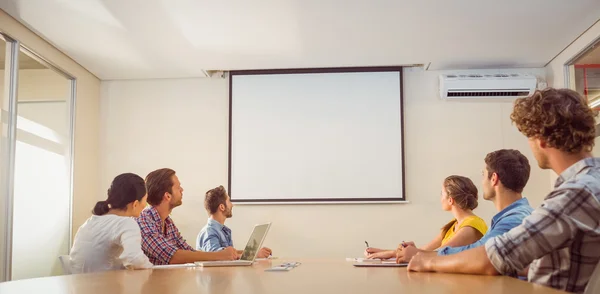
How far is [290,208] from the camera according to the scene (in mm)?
5812

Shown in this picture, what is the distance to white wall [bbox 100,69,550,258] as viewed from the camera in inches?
226

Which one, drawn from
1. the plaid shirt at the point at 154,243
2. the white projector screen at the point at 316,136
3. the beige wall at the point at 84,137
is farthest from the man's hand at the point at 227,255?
the beige wall at the point at 84,137

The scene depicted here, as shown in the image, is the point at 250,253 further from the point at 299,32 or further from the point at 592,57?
the point at 592,57

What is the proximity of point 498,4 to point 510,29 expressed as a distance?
0.63 m

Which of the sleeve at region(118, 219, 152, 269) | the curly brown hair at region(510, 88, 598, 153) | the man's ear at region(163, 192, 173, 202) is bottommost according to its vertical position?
the sleeve at region(118, 219, 152, 269)

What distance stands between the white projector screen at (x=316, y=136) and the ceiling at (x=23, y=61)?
1762 mm

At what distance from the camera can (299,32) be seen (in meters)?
4.73

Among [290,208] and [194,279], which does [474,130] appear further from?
[194,279]

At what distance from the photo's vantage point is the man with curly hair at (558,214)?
145 cm

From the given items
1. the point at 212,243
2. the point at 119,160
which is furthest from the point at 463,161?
the point at 119,160

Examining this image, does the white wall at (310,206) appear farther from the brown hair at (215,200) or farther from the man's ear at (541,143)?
the man's ear at (541,143)

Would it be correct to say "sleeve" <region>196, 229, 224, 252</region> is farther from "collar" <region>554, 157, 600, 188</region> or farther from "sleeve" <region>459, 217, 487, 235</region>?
"collar" <region>554, 157, 600, 188</region>


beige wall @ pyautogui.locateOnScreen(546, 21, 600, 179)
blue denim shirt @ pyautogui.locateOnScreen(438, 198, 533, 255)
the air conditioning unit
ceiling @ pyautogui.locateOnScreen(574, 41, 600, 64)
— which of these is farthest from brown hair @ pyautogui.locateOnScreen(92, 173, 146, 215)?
ceiling @ pyautogui.locateOnScreen(574, 41, 600, 64)

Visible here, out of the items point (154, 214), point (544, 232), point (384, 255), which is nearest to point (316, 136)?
point (154, 214)
